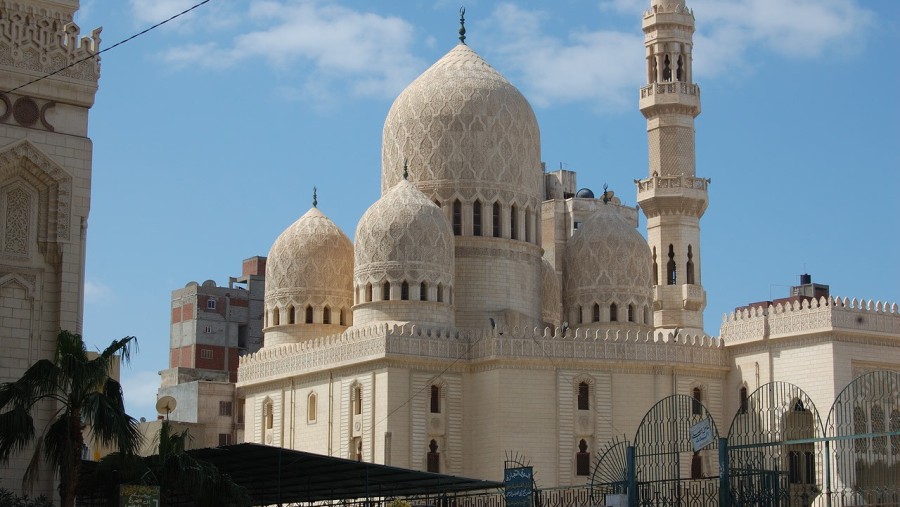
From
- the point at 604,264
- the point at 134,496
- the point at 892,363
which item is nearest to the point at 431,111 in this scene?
the point at 604,264

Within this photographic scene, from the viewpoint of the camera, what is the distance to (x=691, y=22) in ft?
175

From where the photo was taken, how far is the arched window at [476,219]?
48.0 meters

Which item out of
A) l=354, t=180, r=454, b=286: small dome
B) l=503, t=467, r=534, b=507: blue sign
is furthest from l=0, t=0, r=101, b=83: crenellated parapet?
l=354, t=180, r=454, b=286: small dome

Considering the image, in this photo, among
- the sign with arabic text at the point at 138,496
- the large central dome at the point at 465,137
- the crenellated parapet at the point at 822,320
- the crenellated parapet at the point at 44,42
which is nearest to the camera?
the sign with arabic text at the point at 138,496

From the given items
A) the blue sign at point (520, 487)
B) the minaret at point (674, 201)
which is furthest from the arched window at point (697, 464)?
the blue sign at point (520, 487)

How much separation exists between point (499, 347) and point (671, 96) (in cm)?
1245

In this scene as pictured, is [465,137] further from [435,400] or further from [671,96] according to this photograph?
[435,400]

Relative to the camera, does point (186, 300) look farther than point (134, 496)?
Yes

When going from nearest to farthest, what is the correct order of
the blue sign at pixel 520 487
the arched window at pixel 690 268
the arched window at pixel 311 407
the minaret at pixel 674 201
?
the blue sign at pixel 520 487, the arched window at pixel 311 407, the minaret at pixel 674 201, the arched window at pixel 690 268

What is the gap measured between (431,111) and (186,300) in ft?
99.5

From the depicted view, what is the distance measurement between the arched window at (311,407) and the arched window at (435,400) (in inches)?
168

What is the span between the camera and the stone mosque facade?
143 ft

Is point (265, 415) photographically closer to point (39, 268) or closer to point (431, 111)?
point (431, 111)

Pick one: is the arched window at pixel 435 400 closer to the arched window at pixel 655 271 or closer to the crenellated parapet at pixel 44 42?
the arched window at pixel 655 271
